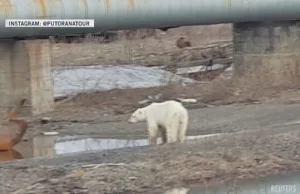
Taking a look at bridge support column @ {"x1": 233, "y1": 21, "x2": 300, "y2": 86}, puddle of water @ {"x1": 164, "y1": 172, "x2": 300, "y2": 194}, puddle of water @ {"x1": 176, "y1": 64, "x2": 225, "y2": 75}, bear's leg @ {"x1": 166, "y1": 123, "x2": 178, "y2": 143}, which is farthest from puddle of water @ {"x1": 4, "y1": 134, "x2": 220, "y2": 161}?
puddle of water @ {"x1": 176, "y1": 64, "x2": 225, "y2": 75}

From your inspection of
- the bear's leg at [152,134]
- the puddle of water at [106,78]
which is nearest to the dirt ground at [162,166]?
the bear's leg at [152,134]

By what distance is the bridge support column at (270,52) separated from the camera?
1842 centimetres

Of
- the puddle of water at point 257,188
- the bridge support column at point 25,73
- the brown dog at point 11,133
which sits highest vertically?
the bridge support column at point 25,73

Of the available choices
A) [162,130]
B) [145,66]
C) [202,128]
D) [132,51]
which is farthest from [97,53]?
[162,130]

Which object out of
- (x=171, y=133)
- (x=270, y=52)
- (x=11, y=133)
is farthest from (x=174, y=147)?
A: (x=270, y=52)

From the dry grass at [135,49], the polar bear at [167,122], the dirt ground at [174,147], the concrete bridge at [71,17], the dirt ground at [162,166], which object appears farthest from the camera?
the dry grass at [135,49]

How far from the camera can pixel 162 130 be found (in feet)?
39.2

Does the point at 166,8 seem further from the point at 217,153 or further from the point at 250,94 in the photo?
the point at 217,153

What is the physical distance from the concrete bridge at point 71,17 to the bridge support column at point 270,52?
1.13 meters

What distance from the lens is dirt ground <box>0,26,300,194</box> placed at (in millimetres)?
9281

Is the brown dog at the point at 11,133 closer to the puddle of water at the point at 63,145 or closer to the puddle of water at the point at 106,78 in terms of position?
the puddle of water at the point at 63,145

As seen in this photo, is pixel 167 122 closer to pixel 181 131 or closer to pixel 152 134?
pixel 181 131

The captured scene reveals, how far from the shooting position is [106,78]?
1983cm

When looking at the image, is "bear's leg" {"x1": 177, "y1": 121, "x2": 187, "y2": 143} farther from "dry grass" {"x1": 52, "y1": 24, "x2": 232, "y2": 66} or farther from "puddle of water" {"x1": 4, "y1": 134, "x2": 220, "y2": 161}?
"dry grass" {"x1": 52, "y1": 24, "x2": 232, "y2": 66}
